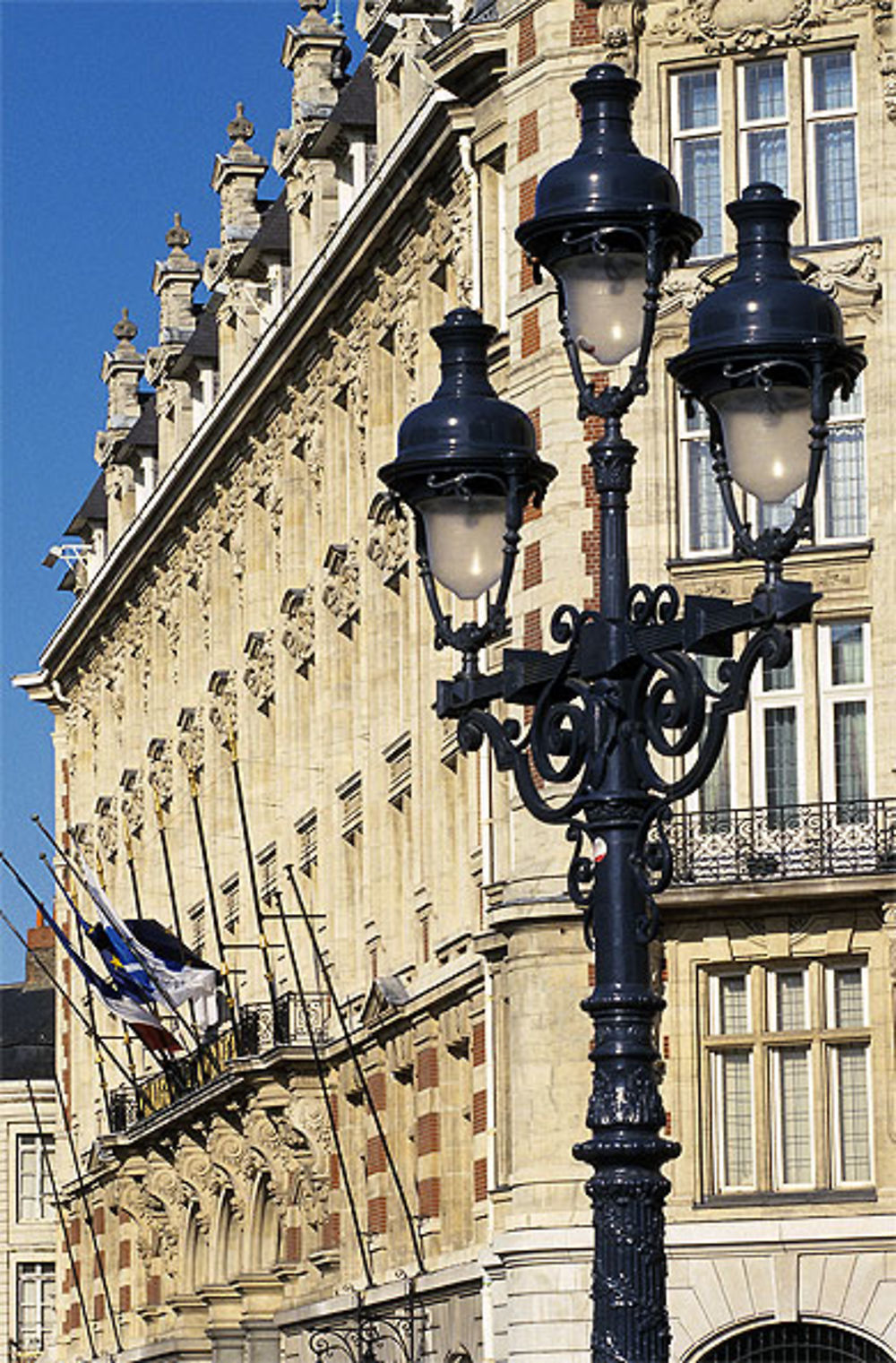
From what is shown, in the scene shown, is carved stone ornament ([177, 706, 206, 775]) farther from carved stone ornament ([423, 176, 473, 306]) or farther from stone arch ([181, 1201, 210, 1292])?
carved stone ornament ([423, 176, 473, 306])

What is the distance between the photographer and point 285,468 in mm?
60375

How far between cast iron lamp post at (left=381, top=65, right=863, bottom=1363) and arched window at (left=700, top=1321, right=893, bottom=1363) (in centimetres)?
2232

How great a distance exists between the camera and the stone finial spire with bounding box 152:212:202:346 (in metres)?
77.8

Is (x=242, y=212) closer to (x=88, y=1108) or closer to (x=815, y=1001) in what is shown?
(x=88, y=1108)

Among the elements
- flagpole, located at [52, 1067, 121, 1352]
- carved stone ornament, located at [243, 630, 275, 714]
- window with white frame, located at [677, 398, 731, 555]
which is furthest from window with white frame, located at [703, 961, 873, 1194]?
flagpole, located at [52, 1067, 121, 1352]

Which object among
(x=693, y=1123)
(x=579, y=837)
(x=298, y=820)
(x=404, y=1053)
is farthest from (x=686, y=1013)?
(x=579, y=837)

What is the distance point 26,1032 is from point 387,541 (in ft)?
182

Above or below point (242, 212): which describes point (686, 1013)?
below

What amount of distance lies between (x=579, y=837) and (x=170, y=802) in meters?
53.3

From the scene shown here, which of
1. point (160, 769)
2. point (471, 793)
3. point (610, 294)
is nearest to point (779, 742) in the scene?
point (471, 793)

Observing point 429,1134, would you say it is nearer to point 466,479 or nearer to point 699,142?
point 699,142

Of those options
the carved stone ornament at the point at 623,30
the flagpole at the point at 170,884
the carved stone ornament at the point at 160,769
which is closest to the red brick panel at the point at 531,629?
the carved stone ornament at the point at 623,30

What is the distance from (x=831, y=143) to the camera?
42.0 metres

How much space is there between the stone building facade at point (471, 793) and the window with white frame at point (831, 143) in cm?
5
